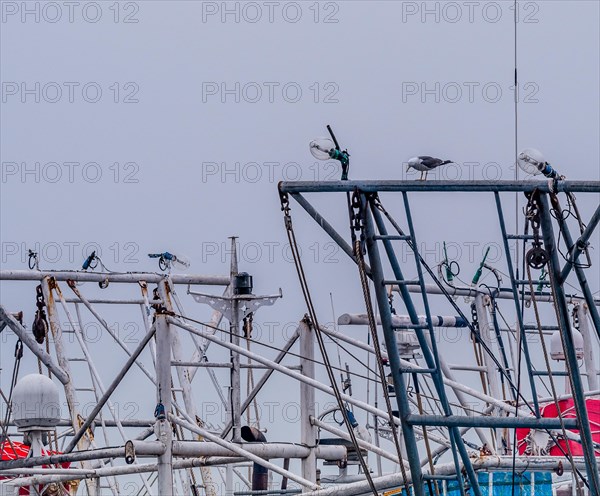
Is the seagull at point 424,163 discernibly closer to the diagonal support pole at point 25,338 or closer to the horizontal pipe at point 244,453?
the horizontal pipe at point 244,453

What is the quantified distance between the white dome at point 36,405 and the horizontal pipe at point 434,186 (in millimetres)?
8382

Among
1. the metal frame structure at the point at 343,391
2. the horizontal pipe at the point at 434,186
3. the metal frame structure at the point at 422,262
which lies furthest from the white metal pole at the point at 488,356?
the horizontal pipe at the point at 434,186

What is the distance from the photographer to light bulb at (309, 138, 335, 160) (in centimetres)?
1459

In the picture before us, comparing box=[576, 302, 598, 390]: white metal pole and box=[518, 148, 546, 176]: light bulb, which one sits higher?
box=[518, 148, 546, 176]: light bulb

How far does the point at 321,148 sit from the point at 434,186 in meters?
1.28

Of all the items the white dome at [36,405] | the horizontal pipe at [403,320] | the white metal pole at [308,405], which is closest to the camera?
the horizontal pipe at [403,320]

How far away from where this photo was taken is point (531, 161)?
14430mm

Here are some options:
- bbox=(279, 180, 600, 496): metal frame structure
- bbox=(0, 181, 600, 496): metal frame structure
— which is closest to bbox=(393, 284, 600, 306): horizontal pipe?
bbox=(0, 181, 600, 496): metal frame structure

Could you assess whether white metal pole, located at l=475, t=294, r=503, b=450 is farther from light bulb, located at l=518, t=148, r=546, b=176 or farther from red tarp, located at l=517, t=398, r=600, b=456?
light bulb, located at l=518, t=148, r=546, b=176

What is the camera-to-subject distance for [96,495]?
22.9m

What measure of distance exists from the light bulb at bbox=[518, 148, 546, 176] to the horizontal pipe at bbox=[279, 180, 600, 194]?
490 mm

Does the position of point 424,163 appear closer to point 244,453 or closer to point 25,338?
point 244,453

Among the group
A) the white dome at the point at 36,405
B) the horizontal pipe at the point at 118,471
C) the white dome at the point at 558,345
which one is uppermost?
the white dome at the point at 558,345

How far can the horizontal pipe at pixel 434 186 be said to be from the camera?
48.6 ft
